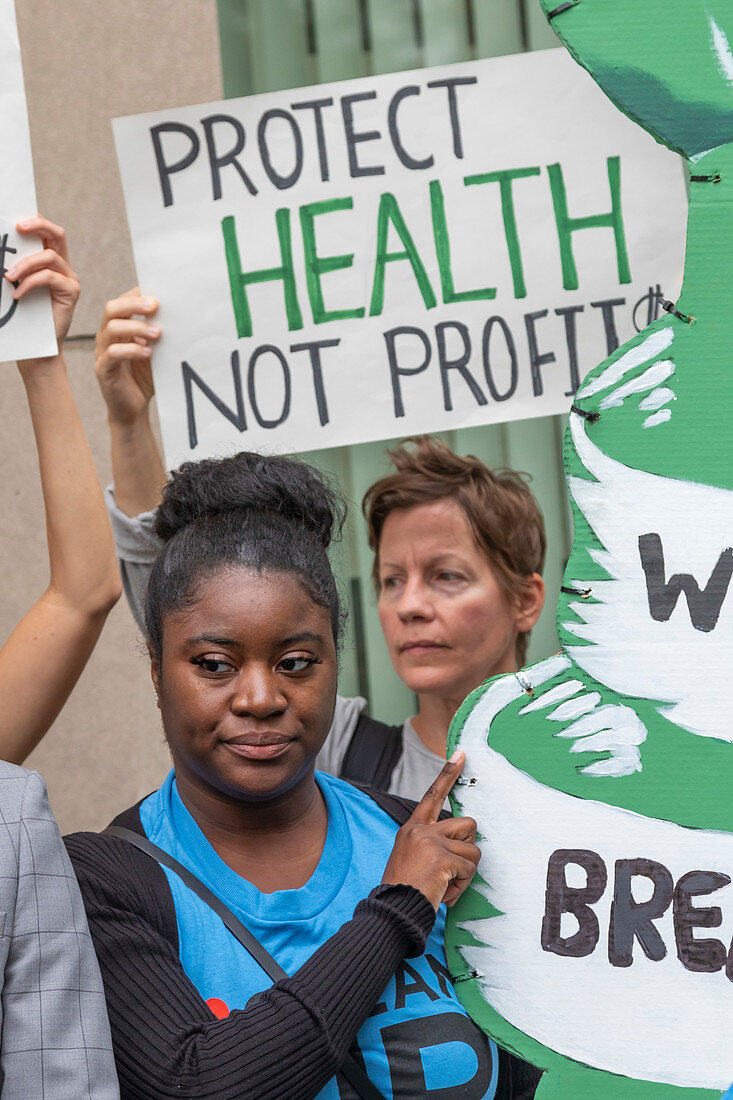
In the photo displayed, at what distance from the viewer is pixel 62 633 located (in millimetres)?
1737

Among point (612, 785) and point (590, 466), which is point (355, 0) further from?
point (612, 785)

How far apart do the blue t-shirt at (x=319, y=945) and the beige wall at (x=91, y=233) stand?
189cm

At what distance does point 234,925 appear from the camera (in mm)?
1427

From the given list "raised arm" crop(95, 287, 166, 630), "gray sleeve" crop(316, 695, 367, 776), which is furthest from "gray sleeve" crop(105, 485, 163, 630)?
"gray sleeve" crop(316, 695, 367, 776)

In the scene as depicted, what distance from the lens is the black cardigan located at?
127cm

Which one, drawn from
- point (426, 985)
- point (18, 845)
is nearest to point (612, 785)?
point (426, 985)

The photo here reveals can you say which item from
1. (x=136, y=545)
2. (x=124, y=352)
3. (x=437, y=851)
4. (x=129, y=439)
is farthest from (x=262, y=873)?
(x=124, y=352)

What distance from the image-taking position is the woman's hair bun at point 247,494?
1.60 meters

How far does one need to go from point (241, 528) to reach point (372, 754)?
29.7 inches

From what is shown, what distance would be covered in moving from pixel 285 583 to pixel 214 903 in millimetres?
377

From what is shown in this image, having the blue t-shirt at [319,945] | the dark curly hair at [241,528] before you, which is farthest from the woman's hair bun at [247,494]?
the blue t-shirt at [319,945]

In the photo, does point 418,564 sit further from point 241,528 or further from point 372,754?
point 241,528

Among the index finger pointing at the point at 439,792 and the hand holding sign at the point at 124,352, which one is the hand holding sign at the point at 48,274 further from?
the index finger pointing at the point at 439,792

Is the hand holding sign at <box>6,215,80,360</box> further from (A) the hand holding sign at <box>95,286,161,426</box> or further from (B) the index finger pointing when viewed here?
(B) the index finger pointing
